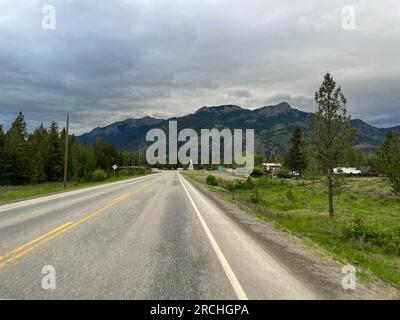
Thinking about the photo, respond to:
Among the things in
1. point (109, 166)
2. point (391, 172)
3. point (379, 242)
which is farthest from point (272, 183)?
point (109, 166)

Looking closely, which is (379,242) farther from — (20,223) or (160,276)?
Result: (20,223)

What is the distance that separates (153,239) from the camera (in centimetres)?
812

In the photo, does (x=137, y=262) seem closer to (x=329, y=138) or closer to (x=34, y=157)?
(x=329, y=138)

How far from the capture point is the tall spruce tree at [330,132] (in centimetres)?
1870

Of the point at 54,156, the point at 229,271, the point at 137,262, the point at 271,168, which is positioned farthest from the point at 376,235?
the point at 271,168

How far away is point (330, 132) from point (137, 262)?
16.9 metres

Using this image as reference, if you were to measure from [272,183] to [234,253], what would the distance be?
42892 mm

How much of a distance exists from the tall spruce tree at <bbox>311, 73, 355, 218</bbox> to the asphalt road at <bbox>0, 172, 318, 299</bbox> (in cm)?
1166

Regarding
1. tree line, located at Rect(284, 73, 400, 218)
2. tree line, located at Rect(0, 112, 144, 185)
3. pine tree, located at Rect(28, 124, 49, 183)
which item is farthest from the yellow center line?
pine tree, located at Rect(28, 124, 49, 183)

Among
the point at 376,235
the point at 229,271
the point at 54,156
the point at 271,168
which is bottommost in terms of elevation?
the point at 376,235

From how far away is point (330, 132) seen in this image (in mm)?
19172

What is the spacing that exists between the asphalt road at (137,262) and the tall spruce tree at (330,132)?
1166cm

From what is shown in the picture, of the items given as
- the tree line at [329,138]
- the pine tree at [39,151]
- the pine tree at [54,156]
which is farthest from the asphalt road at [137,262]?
the pine tree at [54,156]
